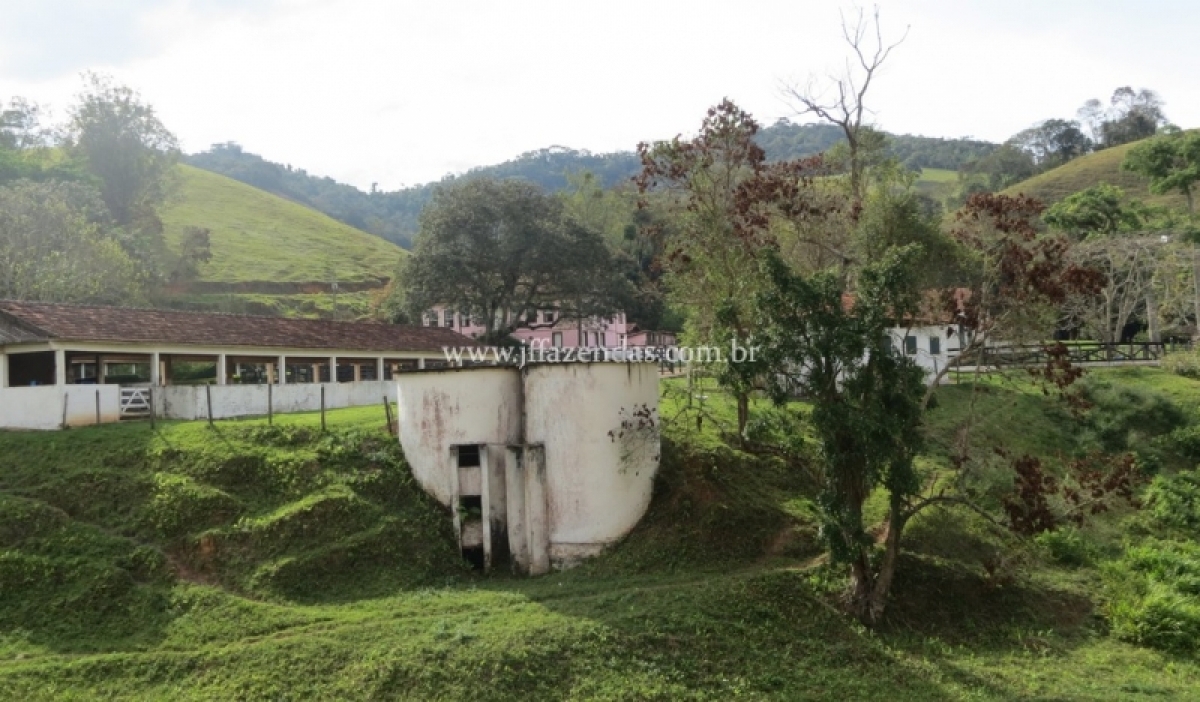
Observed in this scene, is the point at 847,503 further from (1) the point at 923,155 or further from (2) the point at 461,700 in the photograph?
(1) the point at 923,155

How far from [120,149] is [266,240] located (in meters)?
19.6

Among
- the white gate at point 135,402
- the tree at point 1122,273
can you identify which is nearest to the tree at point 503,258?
the white gate at point 135,402

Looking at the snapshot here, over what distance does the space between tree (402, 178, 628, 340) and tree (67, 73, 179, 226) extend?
111ft

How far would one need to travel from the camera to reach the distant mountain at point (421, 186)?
136125 mm

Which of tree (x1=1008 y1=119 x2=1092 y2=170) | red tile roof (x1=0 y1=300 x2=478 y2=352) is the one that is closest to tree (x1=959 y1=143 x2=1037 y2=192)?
tree (x1=1008 y1=119 x2=1092 y2=170)

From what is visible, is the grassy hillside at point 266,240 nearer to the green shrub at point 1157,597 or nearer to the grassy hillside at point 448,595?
the grassy hillside at point 448,595

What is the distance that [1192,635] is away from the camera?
14.2 m

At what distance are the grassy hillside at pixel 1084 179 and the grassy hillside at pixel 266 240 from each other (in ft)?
198

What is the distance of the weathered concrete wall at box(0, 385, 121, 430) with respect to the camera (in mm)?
21547

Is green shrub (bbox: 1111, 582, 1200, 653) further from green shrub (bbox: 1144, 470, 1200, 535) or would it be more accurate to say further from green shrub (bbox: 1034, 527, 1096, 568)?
green shrub (bbox: 1144, 470, 1200, 535)

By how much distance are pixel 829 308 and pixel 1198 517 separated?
1249 centimetres

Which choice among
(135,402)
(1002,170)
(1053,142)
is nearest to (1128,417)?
(135,402)

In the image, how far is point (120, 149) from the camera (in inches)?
2579

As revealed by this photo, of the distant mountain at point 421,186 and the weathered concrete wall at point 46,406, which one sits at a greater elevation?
the distant mountain at point 421,186
